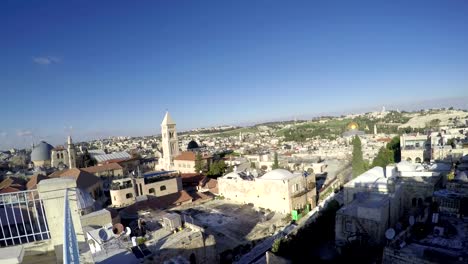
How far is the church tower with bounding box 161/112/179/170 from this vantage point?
40812 mm

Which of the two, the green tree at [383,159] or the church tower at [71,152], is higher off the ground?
the church tower at [71,152]

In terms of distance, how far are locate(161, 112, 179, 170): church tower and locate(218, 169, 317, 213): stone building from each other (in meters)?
17.6

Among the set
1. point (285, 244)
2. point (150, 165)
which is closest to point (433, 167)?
point (285, 244)

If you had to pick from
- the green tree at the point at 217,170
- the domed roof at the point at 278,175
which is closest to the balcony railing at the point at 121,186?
the domed roof at the point at 278,175

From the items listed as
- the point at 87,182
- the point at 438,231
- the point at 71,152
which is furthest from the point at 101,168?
the point at 438,231

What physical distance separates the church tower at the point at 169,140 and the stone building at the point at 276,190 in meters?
17.6

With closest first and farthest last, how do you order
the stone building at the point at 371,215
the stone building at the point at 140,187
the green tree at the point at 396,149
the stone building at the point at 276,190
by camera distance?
the stone building at the point at 371,215 → the stone building at the point at 276,190 → the stone building at the point at 140,187 → the green tree at the point at 396,149

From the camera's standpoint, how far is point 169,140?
41438 mm

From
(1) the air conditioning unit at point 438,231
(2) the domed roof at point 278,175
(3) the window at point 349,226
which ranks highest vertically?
(1) the air conditioning unit at point 438,231

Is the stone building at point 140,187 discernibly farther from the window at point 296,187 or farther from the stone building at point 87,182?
the window at point 296,187

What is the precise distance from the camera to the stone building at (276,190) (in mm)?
22203

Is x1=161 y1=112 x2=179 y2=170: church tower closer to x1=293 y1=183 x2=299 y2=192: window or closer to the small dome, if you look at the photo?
the small dome

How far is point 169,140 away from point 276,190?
76.3 ft

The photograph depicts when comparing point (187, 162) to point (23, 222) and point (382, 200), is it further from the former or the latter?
point (23, 222)
